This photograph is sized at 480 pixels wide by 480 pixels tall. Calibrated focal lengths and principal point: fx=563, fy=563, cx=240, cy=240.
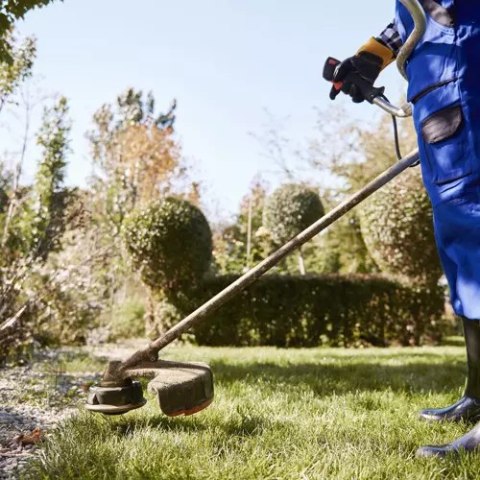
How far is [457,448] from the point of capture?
177 centimetres

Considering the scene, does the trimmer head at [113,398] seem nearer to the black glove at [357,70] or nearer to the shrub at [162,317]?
the black glove at [357,70]

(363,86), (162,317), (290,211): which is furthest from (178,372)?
(290,211)

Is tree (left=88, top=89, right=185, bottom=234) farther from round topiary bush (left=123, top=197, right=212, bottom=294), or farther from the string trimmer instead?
the string trimmer

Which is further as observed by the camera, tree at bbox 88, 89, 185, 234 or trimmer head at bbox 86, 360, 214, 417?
tree at bbox 88, 89, 185, 234

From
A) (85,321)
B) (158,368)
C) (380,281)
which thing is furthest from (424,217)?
(158,368)

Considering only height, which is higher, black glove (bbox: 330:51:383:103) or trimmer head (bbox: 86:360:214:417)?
black glove (bbox: 330:51:383:103)

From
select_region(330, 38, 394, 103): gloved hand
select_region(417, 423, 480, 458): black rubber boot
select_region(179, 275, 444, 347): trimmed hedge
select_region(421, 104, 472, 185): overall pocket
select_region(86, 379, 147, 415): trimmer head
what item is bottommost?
select_region(417, 423, 480, 458): black rubber boot

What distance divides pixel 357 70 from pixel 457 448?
1546 mm

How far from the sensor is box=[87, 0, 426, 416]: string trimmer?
187 cm

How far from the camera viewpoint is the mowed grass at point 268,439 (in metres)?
1.64

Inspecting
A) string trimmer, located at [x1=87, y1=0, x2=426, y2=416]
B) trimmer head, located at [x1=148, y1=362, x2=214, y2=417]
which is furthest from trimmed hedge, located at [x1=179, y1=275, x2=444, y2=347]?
trimmer head, located at [x1=148, y1=362, x2=214, y2=417]

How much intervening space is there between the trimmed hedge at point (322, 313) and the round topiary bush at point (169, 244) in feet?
1.12

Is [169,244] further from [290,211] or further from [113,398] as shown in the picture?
[113,398]

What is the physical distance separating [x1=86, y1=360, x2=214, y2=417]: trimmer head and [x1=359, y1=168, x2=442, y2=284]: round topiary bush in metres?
7.34
